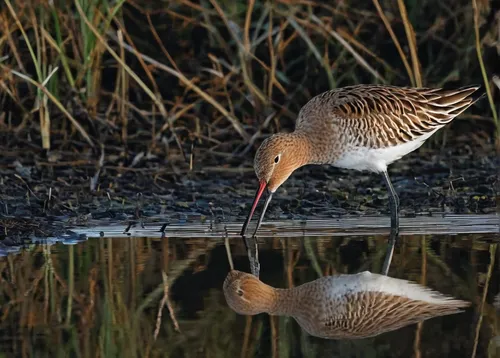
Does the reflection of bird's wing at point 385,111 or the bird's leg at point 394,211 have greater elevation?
the reflection of bird's wing at point 385,111

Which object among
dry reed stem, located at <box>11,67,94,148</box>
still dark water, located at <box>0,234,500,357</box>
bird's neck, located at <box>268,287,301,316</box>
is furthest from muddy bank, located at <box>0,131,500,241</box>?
bird's neck, located at <box>268,287,301,316</box>

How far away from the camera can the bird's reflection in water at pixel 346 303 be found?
20.9ft

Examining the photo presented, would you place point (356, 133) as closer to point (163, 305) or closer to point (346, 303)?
point (346, 303)

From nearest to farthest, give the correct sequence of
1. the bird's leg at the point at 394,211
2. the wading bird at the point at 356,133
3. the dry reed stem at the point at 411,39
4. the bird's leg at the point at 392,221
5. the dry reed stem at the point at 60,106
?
the bird's leg at the point at 392,221
the bird's leg at the point at 394,211
the wading bird at the point at 356,133
the dry reed stem at the point at 60,106
the dry reed stem at the point at 411,39

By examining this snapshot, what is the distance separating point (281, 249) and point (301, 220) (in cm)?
112

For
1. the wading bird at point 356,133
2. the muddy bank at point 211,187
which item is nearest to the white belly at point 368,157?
the wading bird at point 356,133

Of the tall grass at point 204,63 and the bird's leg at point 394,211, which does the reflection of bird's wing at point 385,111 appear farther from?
the tall grass at point 204,63

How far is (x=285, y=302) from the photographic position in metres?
6.84

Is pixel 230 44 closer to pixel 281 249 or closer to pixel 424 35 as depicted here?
pixel 424 35

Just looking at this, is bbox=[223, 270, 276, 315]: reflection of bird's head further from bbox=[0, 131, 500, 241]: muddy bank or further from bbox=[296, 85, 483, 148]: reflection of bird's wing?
bbox=[296, 85, 483, 148]: reflection of bird's wing

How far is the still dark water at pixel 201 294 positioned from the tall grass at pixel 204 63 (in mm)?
2899

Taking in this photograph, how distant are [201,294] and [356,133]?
283 cm

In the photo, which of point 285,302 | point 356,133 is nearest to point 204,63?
point 356,133

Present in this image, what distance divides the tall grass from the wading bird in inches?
51.1
